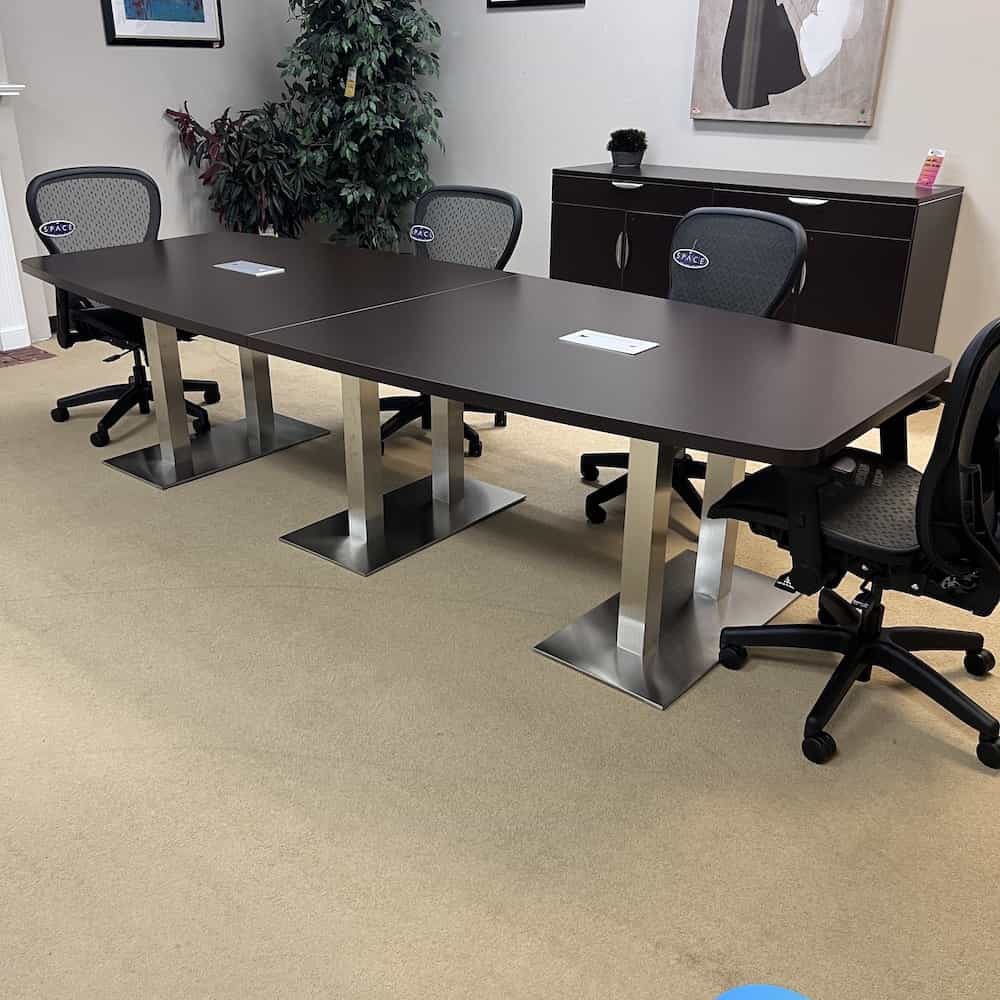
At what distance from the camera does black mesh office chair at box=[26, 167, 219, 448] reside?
379cm

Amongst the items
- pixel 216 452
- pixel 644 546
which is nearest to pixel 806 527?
pixel 644 546

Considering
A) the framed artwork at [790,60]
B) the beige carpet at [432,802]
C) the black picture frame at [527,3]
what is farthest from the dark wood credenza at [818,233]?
the beige carpet at [432,802]

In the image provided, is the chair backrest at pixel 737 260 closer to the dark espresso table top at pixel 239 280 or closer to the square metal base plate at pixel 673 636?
the dark espresso table top at pixel 239 280

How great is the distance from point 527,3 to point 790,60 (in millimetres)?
1656

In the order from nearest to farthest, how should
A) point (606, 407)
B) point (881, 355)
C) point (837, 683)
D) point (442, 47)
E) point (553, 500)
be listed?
point (606, 407), point (837, 683), point (881, 355), point (553, 500), point (442, 47)

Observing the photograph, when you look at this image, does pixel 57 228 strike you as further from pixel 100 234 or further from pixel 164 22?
pixel 164 22

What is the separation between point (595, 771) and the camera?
216 centimetres

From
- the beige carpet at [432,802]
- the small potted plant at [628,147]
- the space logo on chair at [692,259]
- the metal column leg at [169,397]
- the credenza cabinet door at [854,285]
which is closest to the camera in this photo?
the beige carpet at [432,802]

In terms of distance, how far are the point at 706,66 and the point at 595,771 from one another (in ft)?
12.8

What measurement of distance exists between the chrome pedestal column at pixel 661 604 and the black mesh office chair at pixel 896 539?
5.4 inches

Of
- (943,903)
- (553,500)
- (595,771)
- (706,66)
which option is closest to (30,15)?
(706,66)

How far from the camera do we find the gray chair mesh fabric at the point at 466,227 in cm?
372

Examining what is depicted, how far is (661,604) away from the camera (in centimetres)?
263

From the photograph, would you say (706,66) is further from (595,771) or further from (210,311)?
(595,771)
